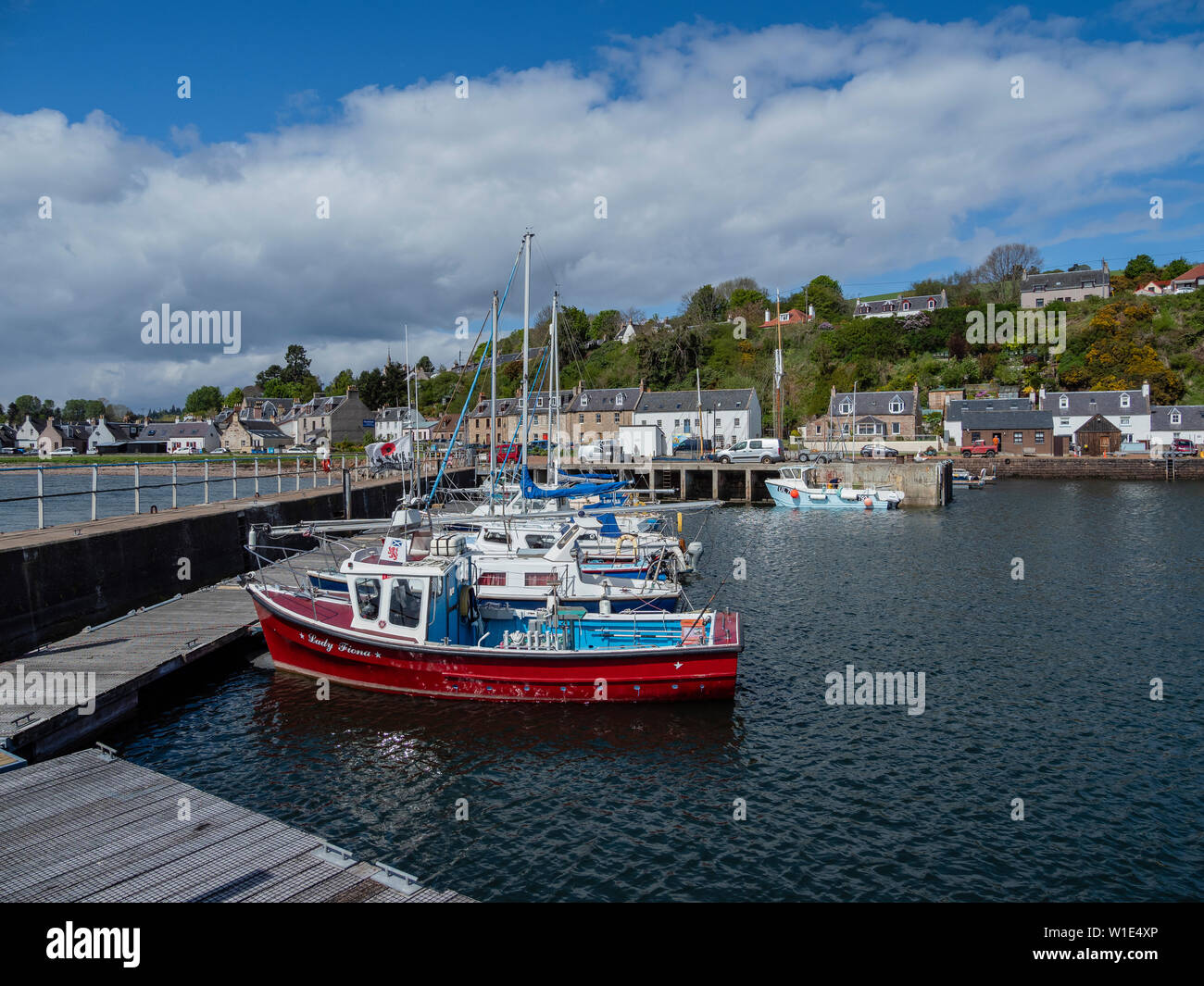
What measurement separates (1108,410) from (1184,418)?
6.79 metres

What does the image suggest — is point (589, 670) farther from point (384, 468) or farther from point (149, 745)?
point (384, 468)

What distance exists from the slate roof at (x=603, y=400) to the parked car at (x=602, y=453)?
14370mm

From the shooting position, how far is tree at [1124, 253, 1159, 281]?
11214 centimetres

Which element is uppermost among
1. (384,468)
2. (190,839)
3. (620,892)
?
(384,468)

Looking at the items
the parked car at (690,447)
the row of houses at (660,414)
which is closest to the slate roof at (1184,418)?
the row of houses at (660,414)

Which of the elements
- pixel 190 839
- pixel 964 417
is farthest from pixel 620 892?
pixel 964 417

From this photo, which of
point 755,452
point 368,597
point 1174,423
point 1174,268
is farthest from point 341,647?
point 1174,268

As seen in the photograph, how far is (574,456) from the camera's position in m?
79.8

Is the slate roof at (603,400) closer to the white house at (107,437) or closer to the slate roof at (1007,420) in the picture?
the slate roof at (1007,420)

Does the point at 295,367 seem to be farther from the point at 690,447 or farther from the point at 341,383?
the point at 690,447

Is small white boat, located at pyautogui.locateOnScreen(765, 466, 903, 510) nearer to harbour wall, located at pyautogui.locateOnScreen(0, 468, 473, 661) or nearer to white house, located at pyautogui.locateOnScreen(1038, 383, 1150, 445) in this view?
harbour wall, located at pyautogui.locateOnScreen(0, 468, 473, 661)

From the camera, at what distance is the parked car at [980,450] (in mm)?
80062

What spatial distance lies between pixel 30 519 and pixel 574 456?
4595 centimetres

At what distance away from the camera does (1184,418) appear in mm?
80000
